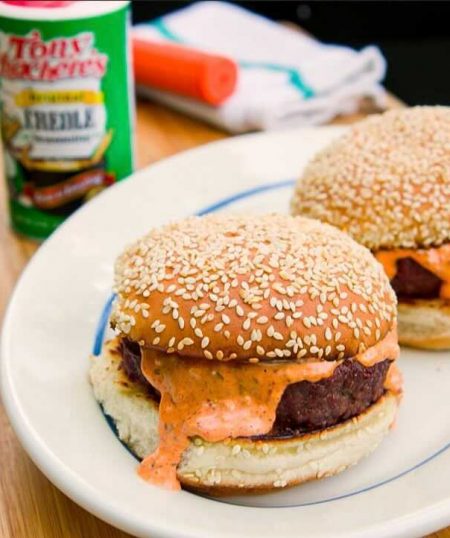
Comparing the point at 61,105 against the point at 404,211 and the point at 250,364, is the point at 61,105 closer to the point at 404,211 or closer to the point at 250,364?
the point at 404,211

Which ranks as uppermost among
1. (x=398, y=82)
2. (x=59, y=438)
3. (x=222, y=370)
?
(x=222, y=370)

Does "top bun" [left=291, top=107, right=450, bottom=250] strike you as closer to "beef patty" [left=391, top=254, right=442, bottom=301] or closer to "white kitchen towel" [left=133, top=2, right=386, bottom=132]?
"beef patty" [left=391, top=254, right=442, bottom=301]

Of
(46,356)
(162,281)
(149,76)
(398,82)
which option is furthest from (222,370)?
(398,82)

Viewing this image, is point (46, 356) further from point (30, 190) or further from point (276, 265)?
point (30, 190)

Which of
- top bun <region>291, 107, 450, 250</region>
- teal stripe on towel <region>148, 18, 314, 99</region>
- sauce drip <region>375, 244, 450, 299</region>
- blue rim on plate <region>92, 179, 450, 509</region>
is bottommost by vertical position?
→ blue rim on plate <region>92, 179, 450, 509</region>

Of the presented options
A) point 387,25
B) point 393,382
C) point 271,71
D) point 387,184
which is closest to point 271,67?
point 271,71

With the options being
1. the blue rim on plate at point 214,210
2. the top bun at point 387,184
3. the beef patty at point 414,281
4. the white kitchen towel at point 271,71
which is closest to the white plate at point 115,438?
the blue rim on plate at point 214,210

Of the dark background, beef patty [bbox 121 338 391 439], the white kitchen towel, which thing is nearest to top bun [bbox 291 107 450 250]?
beef patty [bbox 121 338 391 439]

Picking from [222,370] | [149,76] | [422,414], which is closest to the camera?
[222,370]
